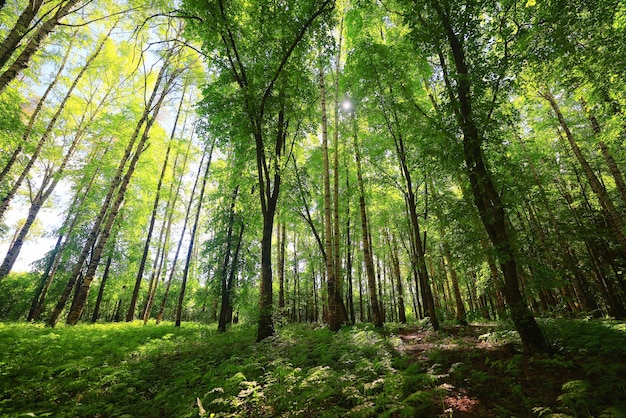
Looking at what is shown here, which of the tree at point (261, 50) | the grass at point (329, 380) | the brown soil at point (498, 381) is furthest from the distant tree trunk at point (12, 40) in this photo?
the brown soil at point (498, 381)

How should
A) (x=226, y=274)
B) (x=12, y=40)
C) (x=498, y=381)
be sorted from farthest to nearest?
(x=226, y=274), (x=12, y=40), (x=498, y=381)

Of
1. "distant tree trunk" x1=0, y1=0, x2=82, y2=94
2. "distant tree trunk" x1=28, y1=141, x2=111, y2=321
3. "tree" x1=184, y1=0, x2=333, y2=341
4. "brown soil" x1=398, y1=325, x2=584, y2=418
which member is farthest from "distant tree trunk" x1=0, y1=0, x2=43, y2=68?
"distant tree trunk" x1=28, y1=141, x2=111, y2=321

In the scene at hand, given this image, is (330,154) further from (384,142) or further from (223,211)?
(223,211)

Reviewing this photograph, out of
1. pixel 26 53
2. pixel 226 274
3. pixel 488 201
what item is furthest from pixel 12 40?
pixel 488 201

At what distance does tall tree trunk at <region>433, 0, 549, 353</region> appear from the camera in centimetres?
522

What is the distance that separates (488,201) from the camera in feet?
19.6

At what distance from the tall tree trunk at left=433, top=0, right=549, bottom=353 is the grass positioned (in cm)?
61

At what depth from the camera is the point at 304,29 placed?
8.01 metres

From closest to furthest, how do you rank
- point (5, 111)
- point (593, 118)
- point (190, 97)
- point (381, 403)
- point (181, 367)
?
1. point (381, 403)
2. point (181, 367)
3. point (5, 111)
4. point (593, 118)
5. point (190, 97)

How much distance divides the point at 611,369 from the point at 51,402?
28.2 feet

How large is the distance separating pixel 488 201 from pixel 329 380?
16.8 ft

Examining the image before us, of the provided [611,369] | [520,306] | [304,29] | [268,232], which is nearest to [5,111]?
[268,232]

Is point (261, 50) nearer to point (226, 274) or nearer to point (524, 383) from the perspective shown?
point (226, 274)

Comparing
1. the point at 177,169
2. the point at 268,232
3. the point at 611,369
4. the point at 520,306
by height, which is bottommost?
the point at 611,369
